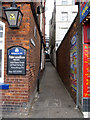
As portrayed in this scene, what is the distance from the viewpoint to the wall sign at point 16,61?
407 cm

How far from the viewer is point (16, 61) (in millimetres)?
4098

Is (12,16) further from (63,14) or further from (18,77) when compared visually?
(63,14)

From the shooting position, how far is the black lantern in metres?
3.67

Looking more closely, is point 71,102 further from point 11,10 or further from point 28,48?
point 11,10

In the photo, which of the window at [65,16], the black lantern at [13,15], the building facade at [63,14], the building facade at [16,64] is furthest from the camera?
the window at [65,16]

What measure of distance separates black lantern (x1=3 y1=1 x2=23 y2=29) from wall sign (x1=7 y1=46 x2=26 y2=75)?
2.57 feet

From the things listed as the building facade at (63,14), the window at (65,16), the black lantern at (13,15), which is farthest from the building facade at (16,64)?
the window at (65,16)

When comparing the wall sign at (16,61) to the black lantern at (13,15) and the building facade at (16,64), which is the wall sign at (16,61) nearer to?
the building facade at (16,64)

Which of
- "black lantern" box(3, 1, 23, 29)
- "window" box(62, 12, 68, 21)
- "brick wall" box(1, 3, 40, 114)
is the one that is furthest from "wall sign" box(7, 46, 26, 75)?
"window" box(62, 12, 68, 21)

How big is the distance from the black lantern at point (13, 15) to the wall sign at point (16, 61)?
783mm

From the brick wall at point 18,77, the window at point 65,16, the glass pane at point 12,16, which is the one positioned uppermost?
the window at point 65,16

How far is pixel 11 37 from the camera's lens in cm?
410

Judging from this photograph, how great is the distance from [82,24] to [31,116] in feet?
12.0

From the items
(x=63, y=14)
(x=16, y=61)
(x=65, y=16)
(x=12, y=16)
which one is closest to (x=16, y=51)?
(x=16, y=61)
